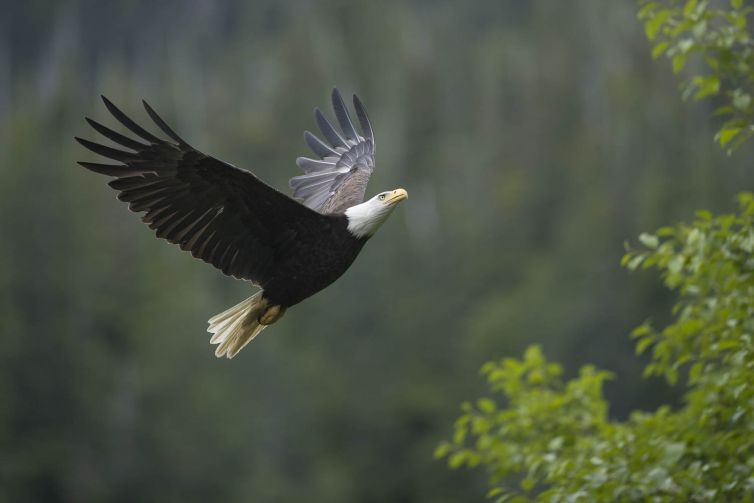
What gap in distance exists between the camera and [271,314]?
6.04 meters

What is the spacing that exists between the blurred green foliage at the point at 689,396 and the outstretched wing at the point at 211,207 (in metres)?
1.29

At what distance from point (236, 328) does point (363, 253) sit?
36459mm

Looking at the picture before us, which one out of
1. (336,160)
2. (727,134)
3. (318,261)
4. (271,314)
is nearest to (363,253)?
(336,160)

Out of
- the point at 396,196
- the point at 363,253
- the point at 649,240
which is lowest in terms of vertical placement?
the point at 396,196

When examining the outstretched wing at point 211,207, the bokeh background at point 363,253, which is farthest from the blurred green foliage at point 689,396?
the bokeh background at point 363,253

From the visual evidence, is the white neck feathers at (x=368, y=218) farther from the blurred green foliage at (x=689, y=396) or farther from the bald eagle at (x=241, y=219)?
the blurred green foliage at (x=689, y=396)

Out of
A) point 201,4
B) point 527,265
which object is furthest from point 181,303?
point 201,4

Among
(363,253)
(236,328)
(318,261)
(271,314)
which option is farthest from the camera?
(363,253)

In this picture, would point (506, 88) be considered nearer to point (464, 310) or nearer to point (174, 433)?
point (464, 310)

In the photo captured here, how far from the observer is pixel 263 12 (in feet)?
186

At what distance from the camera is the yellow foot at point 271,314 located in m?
6.02

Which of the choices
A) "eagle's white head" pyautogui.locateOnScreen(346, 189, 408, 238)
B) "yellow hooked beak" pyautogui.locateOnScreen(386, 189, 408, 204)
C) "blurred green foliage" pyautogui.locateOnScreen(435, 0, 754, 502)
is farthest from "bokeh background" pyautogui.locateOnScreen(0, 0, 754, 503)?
"eagle's white head" pyautogui.locateOnScreen(346, 189, 408, 238)

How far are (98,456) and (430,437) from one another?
9.77 meters

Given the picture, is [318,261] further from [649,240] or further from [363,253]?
[363,253]
